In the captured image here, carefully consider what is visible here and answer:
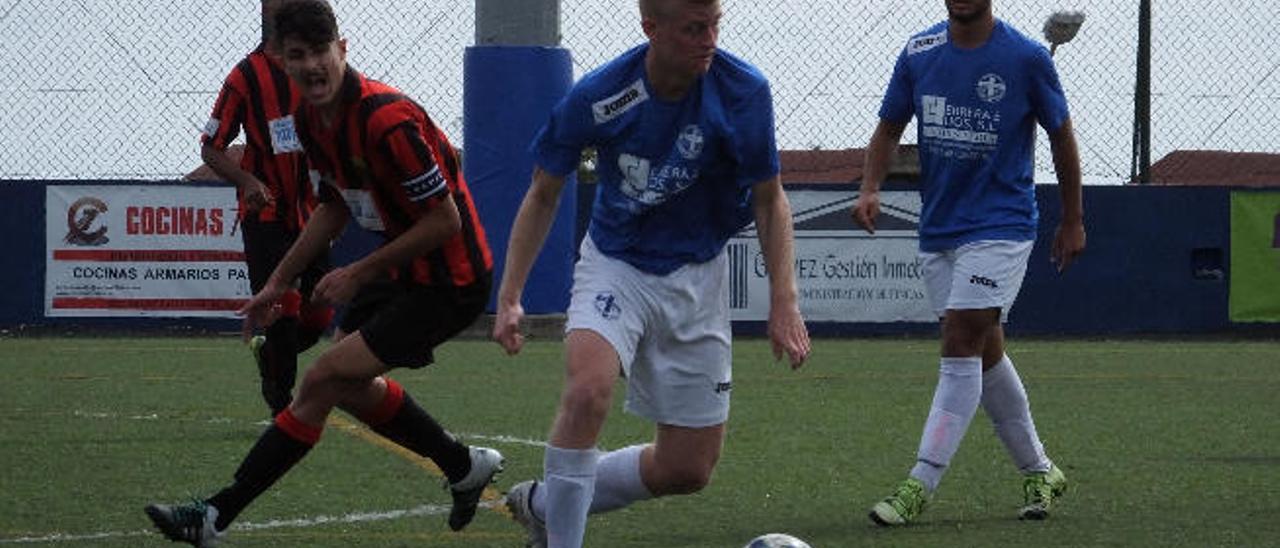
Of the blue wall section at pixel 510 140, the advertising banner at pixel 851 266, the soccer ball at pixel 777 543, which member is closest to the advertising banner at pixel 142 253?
the blue wall section at pixel 510 140

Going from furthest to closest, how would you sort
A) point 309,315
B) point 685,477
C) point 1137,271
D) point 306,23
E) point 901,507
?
point 1137,271 < point 309,315 < point 901,507 < point 306,23 < point 685,477

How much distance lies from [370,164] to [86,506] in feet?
5.91

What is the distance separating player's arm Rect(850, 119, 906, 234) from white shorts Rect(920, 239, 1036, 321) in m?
0.30

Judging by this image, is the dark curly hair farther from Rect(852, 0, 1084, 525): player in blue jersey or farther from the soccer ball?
Rect(852, 0, 1084, 525): player in blue jersey

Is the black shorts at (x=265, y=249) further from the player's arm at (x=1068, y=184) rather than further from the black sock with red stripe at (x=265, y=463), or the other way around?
the black sock with red stripe at (x=265, y=463)

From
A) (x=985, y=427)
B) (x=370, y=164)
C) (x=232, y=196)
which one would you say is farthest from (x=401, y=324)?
(x=232, y=196)

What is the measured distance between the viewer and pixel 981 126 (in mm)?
8703

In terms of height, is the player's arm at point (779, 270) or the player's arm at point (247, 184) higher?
the player's arm at point (247, 184)

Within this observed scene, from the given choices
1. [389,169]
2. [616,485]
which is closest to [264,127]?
[389,169]

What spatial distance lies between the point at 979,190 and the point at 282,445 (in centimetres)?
254

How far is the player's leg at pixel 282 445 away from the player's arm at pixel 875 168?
200 cm

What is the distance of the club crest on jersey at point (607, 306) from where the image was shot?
671 centimetres

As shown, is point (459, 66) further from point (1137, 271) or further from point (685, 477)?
point (685, 477)

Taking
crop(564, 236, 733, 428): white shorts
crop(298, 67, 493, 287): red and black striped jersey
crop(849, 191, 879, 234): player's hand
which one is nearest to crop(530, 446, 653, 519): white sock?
crop(564, 236, 733, 428): white shorts
